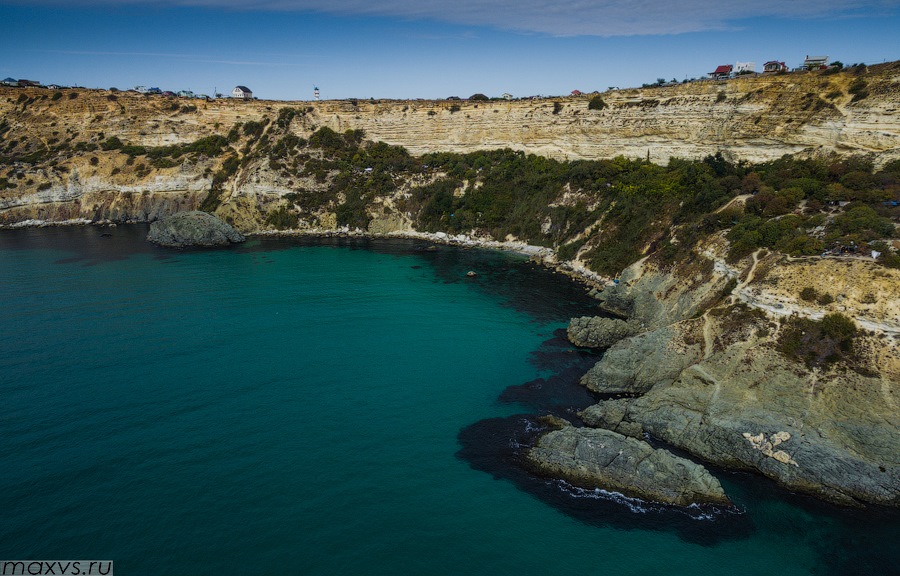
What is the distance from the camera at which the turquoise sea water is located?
67.3ft

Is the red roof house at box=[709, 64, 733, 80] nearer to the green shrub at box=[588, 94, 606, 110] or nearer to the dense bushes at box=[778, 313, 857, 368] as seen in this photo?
the green shrub at box=[588, 94, 606, 110]

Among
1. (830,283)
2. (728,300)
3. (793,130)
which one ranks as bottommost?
(728,300)

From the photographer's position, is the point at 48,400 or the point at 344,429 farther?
the point at 48,400

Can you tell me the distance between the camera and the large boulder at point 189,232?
77.4 meters

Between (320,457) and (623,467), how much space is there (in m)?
15.5

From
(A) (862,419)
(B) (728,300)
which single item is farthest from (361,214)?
(A) (862,419)

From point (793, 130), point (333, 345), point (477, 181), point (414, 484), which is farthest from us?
point (477, 181)

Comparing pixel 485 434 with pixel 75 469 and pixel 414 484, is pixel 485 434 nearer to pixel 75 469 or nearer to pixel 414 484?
pixel 414 484

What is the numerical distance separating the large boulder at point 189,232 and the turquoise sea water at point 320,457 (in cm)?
2846

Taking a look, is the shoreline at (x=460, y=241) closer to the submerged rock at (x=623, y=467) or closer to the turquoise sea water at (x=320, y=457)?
the turquoise sea water at (x=320, y=457)

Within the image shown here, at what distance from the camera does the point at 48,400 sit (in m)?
30.4

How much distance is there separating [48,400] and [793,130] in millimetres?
71932

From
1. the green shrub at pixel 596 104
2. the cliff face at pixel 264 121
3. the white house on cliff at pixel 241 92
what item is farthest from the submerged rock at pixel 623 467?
the white house on cliff at pixel 241 92

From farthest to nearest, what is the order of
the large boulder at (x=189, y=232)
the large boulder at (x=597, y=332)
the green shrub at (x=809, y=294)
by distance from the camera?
the large boulder at (x=189, y=232) < the large boulder at (x=597, y=332) < the green shrub at (x=809, y=294)
